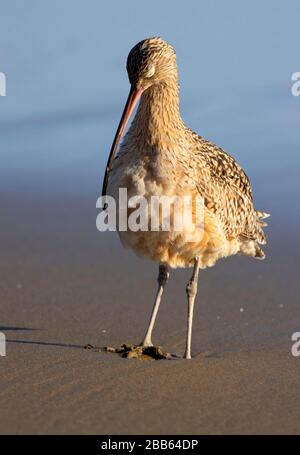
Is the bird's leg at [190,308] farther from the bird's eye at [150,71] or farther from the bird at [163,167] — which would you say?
the bird's eye at [150,71]

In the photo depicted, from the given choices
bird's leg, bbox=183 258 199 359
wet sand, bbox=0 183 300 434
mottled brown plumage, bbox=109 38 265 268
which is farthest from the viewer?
bird's leg, bbox=183 258 199 359

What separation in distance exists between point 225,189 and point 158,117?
761mm

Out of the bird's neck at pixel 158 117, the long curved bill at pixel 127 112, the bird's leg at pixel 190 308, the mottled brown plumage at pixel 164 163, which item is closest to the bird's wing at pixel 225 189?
the mottled brown plumage at pixel 164 163

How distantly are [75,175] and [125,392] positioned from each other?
7.83m

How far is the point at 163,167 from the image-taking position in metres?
6.86

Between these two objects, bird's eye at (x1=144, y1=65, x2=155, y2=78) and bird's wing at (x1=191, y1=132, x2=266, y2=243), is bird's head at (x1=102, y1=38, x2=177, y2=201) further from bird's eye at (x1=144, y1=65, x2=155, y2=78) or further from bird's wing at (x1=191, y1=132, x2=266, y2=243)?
bird's wing at (x1=191, y1=132, x2=266, y2=243)

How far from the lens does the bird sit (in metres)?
6.86

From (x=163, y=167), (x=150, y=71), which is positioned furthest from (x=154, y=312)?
(x=150, y=71)

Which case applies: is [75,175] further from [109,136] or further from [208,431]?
[208,431]

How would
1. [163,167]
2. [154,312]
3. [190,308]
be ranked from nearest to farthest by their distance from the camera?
[163,167], [190,308], [154,312]

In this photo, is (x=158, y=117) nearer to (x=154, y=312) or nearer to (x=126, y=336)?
(x=154, y=312)

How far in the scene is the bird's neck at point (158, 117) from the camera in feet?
23.0

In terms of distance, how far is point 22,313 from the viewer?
25.7 feet

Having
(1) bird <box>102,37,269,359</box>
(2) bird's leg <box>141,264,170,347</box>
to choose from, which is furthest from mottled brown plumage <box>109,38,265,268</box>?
(2) bird's leg <box>141,264,170,347</box>
